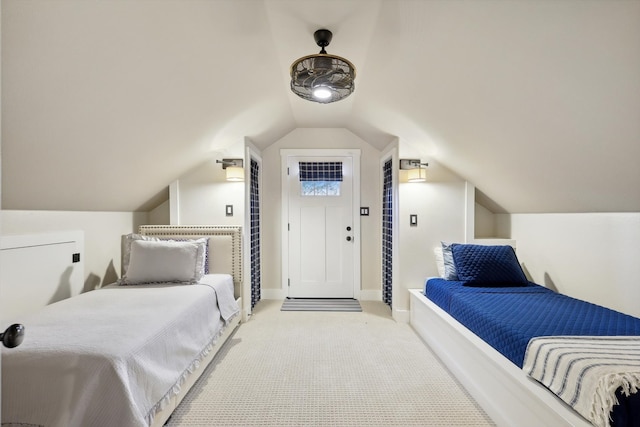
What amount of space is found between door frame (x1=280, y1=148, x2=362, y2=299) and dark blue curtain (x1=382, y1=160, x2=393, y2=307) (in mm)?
318

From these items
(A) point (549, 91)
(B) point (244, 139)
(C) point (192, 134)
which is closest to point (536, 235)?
(A) point (549, 91)

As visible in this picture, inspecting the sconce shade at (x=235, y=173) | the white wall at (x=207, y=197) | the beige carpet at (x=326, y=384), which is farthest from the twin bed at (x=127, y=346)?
the sconce shade at (x=235, y=173)

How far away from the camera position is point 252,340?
2.79m

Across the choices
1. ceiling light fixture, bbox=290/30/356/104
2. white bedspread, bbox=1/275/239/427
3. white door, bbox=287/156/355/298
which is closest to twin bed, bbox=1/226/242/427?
white bedspread, bbox=1/275/239/427

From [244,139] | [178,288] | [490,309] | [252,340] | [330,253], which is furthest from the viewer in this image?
[330,253]

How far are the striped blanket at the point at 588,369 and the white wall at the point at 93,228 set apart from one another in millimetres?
3181

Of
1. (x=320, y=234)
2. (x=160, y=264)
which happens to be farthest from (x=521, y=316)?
(x=160, y=264)

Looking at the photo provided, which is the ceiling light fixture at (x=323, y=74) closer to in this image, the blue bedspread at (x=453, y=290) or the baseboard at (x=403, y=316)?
the blue bedspread at (x=453, y=290)

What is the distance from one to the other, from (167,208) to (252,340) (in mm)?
1862

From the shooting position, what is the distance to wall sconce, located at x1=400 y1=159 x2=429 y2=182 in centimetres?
310

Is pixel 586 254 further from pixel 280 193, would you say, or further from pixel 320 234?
pixel 280 193

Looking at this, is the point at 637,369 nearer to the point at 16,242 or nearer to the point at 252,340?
the point at 252,340

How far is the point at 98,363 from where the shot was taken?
1291 mm

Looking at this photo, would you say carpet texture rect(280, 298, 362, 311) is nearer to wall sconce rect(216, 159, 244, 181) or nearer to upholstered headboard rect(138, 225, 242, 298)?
upholstered headboard rect(138, 225, 242, 298)
